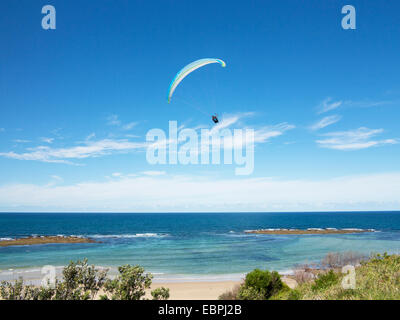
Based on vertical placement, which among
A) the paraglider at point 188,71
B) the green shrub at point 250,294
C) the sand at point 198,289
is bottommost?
the sand at point 198,289

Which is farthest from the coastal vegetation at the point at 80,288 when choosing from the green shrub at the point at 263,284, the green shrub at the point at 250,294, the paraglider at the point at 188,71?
the paraglider at the point at 188,71

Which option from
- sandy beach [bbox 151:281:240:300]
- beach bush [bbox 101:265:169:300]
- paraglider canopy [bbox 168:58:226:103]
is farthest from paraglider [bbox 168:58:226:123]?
sandy beach [bbox 151:281:240:300]

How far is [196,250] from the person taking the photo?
46938 millimetres

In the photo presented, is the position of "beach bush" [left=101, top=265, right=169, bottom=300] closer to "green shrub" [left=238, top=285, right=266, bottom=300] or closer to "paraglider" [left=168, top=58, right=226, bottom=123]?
"green shrub" [left=238, top=285, right=266, bottom=300]

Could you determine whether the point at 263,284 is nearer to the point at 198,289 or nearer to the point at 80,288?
the point at 198,289

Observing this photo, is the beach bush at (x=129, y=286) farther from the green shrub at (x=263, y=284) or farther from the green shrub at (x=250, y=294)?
the green shrub at (x=263, y=284)

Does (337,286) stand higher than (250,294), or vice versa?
(337,286)

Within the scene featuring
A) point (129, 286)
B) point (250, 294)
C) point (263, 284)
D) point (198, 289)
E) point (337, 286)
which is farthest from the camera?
point (198, 289)

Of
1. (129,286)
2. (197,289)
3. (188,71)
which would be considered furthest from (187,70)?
(197,289)

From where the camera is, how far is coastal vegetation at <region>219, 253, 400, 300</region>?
27.5 feet

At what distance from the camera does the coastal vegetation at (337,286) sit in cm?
839

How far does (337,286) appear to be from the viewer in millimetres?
10477
